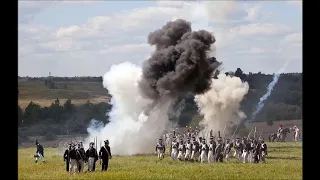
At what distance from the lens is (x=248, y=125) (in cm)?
6994

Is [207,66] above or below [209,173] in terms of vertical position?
above

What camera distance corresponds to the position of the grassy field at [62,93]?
94.1m

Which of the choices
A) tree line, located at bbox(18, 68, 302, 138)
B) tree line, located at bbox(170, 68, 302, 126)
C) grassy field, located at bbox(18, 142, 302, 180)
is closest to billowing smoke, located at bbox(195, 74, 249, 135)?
tree line, located at bbox(18, 68, 302, 138)

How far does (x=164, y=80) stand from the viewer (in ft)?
165

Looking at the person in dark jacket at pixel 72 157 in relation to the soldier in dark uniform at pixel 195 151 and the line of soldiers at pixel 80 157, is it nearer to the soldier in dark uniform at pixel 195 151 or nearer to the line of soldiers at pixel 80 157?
the line of soldiers at pixel 80 157

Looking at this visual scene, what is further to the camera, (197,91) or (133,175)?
(197,91)

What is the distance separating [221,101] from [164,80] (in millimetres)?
7331

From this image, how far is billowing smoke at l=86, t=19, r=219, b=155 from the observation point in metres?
50.3

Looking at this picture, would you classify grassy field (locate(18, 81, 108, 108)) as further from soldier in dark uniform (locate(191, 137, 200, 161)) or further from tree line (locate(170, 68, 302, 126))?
soldier in dark uniform (locate(191, 137, 200, 161))

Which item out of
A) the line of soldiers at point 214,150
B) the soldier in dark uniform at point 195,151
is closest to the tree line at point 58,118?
the line of soldiers at point 214,150
